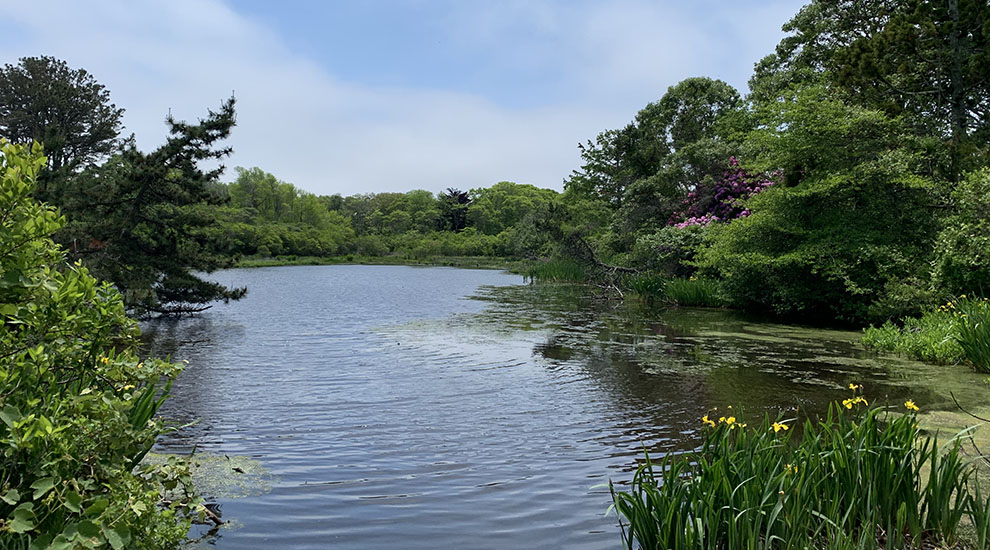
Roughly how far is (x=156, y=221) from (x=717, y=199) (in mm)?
19926

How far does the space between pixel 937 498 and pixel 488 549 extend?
2485 mm

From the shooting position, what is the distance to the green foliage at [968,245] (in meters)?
11.2

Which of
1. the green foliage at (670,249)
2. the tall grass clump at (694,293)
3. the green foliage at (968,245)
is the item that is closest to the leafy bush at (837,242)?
the green foliage at (968,245)

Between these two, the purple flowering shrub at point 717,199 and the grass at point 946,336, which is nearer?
the grass at point 946,336

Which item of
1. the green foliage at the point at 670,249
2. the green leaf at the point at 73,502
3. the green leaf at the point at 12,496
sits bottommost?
the green leaf at the point at 73,502

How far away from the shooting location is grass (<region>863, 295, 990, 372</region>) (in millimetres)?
9016

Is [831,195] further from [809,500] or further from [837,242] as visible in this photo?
[809,500]

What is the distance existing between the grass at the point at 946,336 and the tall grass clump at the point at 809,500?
6860 millimetres

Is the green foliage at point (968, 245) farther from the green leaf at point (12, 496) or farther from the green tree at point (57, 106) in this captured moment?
the green tree at point (57, 106)

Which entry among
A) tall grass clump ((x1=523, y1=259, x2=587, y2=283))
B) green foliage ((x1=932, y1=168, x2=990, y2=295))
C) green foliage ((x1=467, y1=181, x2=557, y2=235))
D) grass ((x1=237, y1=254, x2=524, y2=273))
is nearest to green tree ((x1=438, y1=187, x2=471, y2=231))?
green foliage ((x1=467, y1=181, x2=557, y2=235))

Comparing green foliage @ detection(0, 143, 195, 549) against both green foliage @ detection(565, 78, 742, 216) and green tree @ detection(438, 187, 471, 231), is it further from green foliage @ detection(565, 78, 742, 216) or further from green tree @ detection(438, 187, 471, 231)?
green tree @ detection(438, 187, 471, 231)

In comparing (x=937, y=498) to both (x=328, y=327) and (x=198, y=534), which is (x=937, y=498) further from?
A: (x=328, y=327)

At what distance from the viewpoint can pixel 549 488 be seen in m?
5.11

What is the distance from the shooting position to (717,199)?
26.0 m
